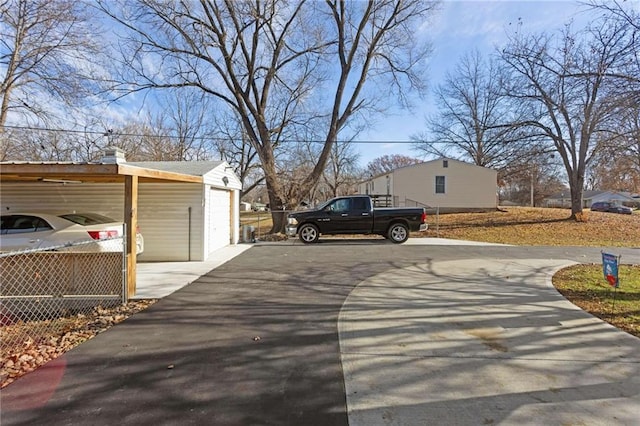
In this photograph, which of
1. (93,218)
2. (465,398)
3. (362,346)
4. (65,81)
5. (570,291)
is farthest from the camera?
(65,81)

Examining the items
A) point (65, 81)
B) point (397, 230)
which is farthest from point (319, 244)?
point (65, 81)

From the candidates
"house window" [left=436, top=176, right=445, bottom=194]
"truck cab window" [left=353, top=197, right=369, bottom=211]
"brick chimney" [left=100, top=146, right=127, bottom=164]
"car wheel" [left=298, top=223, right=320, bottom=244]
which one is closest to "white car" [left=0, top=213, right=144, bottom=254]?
"brick chimney" [left=100, top=146, right=127, bottom=164]

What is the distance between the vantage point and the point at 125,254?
5.84 meters

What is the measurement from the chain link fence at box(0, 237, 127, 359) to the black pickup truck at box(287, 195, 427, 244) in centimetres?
816

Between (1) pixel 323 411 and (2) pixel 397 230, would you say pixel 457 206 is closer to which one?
(2) pixel 397 230

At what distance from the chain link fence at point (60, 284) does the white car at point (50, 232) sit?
3.28 ft

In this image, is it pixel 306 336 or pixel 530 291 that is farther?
pixel 530 291

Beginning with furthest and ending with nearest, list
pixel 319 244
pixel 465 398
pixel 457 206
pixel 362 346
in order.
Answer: pixel 457 206, pixel 319 244, pixel 362 346, pixel 465 398

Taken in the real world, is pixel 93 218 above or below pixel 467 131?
below

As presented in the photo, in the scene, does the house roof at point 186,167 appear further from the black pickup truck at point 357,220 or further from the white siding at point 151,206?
the black pickup truck at point 357,220

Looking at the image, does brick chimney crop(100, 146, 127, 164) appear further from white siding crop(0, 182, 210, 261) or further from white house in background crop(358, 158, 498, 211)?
white house in background crop(358, 158, 498, 211)

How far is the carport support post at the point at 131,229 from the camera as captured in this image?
606 centimetres

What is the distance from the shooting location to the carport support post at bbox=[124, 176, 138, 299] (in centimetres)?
606

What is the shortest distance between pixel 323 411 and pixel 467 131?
39.3m
